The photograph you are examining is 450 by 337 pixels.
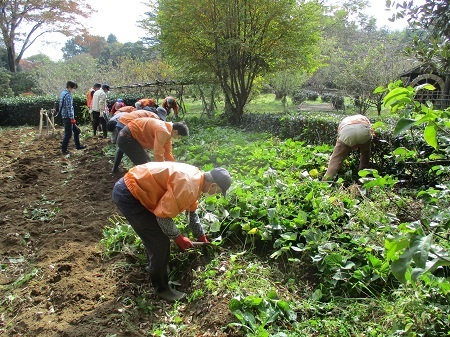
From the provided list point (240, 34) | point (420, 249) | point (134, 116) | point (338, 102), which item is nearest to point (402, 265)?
point (420, 249)

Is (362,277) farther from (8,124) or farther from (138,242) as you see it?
(8,124)

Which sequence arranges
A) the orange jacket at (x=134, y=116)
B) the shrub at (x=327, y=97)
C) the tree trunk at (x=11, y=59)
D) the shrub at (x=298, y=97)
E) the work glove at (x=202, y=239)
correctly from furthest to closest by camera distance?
the shrub at (x=298, y=97)
the tree trunk at (x=11, y=59)
the shrub at (x=327, y=97)
the orange jacket at (x=134, y=116)
the work glove at (x=202, y=239)

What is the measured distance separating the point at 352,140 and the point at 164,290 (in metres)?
3.53

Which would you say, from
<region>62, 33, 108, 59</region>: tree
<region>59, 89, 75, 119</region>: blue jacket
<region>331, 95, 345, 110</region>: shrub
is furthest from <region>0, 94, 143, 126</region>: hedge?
<region>331, 95, 345, 110</region>: shrub

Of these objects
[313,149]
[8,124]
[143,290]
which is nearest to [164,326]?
[143,290]

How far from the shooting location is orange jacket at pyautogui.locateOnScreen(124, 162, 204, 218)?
2744 millimetres

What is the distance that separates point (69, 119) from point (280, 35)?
21.8 ft

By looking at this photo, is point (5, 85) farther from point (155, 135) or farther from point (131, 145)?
point (155, 135)

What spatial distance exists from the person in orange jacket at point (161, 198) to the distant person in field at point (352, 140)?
2638 millimetres

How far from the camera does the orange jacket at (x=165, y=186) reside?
2744 mm

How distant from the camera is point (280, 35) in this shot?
1093 centimetres

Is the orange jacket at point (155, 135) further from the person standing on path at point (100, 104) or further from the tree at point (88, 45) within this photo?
the tree at point (88, 45)

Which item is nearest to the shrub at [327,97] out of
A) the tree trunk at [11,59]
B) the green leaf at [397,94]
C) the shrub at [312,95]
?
the shrub at [312,95]

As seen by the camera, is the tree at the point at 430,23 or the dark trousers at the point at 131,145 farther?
the dark trousers at the point at 131,145
